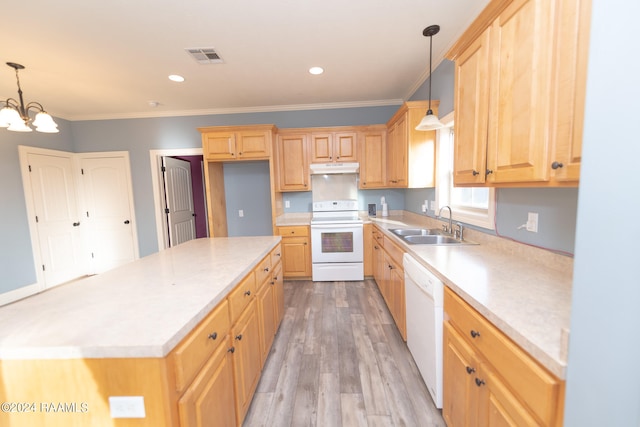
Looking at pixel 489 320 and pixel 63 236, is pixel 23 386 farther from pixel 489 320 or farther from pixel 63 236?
pixel 63 236

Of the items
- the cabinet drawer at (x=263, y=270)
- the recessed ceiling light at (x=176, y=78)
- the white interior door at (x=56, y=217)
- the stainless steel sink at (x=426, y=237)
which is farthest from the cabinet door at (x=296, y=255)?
the white interior door at (x=56, y=217)

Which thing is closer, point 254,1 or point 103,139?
point 254,1

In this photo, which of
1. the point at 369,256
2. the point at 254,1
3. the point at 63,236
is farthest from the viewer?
the point at 63,236

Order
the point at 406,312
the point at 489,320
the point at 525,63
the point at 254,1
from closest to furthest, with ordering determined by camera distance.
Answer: the point at 489,320 → the point at 525,63 → the point at 254,1 → the point at 406,312

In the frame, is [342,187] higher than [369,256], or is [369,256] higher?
[342,187]

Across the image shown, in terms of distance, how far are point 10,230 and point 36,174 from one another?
2.78 feet

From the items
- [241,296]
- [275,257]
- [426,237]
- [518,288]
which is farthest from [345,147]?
[518,288]

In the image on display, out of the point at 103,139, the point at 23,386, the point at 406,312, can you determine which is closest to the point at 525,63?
the point at 406,312

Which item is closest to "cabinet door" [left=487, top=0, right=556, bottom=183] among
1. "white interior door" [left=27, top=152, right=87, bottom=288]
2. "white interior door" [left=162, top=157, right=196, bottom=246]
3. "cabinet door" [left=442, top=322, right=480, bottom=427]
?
"cabinet door" [left=442, top=322, right=480, bottom=427]

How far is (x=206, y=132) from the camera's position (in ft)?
12.0

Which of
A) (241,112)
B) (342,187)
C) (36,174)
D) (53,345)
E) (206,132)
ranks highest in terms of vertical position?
(241,112)

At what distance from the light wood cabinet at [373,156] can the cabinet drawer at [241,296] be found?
8.67ft

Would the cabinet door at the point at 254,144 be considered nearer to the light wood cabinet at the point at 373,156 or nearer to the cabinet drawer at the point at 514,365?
the light wood cabinet at the point at 373,156

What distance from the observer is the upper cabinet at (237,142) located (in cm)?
361
